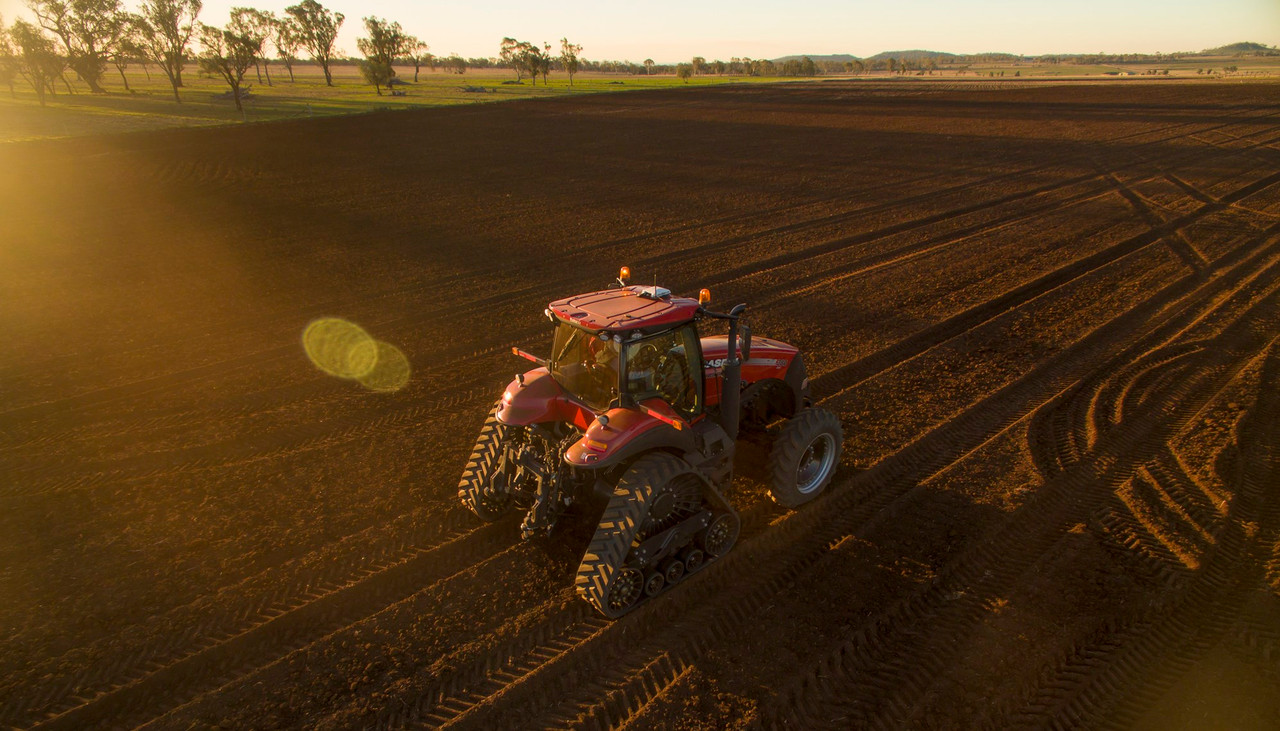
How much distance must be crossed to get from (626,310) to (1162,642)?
4734mm

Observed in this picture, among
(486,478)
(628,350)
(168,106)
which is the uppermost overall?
(628,350)

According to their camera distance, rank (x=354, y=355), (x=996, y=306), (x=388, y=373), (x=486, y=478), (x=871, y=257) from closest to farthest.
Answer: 1. (x=486, y=478)
2. (x=388, y=373)
3. (x=354, y=355)
4. (x=996, y=306)
5. (x=871, y=257)

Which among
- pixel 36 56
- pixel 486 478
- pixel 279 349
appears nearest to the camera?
pixel 486 478

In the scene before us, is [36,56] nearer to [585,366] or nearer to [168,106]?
[168,106]

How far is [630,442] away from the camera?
5207 mm

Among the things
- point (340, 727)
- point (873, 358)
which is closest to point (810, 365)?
point (873, 358)

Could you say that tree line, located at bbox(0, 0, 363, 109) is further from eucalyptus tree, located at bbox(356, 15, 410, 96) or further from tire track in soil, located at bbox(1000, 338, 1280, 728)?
tire track in soil, located at bbox(1000, 338, 1280, 728)

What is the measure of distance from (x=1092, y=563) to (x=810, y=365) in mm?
4474

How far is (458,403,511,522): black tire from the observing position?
19.7ft

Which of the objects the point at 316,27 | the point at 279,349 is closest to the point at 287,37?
the point at 316,27

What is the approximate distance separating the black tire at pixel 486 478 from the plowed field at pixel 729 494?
0.28 m

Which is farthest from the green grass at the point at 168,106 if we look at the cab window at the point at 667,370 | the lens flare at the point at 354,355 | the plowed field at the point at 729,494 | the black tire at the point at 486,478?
the cab window at the point at 667,370

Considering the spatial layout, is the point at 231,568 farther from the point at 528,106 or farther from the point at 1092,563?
the point at 528,106

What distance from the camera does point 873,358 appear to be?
990cm
